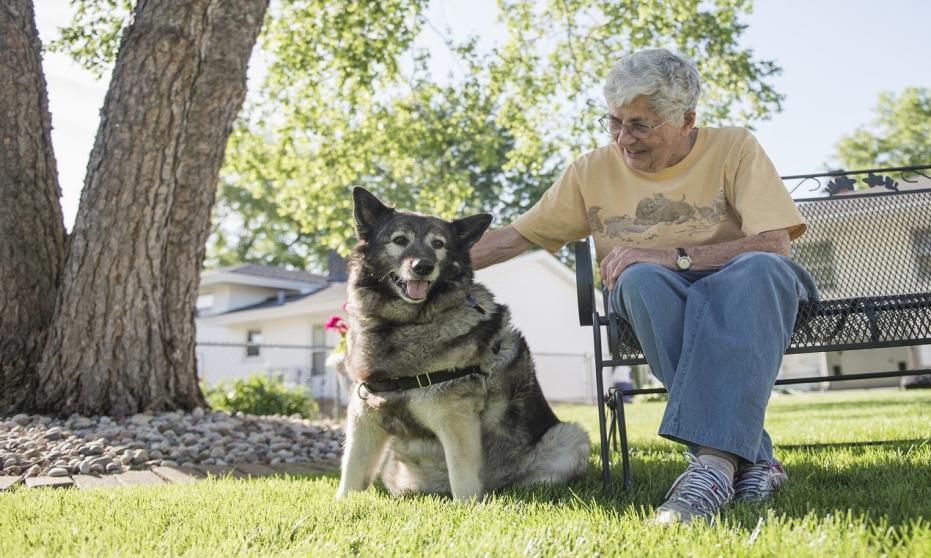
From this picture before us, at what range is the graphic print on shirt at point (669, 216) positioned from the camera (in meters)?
3.10

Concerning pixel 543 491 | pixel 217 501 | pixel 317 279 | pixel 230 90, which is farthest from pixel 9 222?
pixel 317 279

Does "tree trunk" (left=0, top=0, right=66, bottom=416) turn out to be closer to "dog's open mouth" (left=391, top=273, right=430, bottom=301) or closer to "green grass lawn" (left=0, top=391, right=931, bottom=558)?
"green grass lawn" (left=0, top=391, right=931, bottom=558)

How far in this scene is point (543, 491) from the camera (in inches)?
119

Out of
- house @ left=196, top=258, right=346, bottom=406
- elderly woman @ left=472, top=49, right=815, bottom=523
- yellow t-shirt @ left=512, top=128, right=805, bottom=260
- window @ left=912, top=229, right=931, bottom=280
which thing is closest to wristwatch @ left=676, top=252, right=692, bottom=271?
elderly woman @ left=472, top=49, right=815, bottom=523

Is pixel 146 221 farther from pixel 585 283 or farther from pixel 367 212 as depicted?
pixel 585 283

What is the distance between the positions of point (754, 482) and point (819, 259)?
252 cm

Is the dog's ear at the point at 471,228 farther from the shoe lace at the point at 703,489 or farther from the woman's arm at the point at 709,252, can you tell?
the shoe lace at the point at 703,489

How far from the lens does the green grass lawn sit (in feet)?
6.00

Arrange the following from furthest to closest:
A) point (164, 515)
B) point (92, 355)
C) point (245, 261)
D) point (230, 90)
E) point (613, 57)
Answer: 1. point (245, 261)
2. point (613, 57)
3. point (230, 90)
4. point (92, 355)
5. point (164, 515)

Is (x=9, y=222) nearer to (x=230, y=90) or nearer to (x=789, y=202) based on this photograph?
(x=230, y=90)

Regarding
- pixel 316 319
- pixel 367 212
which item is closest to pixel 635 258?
pixel 367 212

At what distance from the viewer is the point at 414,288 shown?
3141mm

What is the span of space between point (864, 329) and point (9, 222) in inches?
238

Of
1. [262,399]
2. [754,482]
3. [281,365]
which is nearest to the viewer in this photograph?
[754,482]
